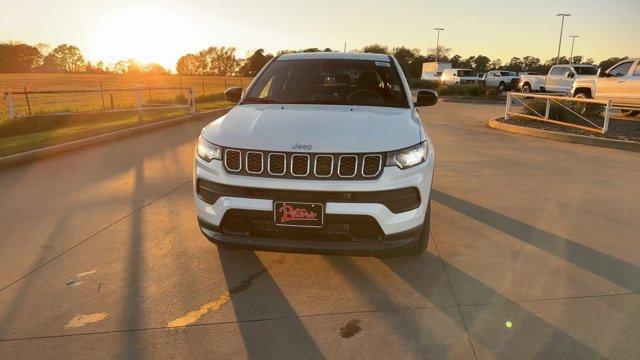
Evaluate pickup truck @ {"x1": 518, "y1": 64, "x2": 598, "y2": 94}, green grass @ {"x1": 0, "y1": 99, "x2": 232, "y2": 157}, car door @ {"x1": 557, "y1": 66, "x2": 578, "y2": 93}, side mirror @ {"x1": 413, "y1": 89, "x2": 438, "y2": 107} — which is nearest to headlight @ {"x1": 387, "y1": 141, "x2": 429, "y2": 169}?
side mirror @ {"x1": 413, "y1": 89, "x2": 438, "y2": 107}

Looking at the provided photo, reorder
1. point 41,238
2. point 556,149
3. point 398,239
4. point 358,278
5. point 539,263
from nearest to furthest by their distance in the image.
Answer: point 398,239, point 358,278, point 539,263, point 41,238, point 556,149

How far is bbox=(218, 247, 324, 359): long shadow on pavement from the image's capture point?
254 centimetres

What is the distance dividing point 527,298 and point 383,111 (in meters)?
1.81

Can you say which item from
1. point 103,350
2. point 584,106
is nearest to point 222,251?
point 103,350

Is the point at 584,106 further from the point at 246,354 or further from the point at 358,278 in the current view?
the point at 246,354

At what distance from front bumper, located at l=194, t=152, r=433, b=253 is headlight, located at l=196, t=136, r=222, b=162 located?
0.06 m

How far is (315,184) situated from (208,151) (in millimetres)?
860

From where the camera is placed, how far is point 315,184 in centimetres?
291

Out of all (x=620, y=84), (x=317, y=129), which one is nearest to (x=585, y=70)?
(x=620, y=84)

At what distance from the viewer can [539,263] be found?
369cm

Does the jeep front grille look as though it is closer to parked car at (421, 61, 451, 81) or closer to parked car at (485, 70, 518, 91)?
parked car at (485, 70, 518, 91)

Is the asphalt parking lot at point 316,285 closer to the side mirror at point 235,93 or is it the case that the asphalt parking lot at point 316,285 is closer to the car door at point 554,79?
the side mirror at point 235,93

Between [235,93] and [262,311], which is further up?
[235,93]

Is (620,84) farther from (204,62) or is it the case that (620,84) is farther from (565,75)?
(204,62)
